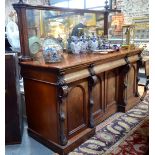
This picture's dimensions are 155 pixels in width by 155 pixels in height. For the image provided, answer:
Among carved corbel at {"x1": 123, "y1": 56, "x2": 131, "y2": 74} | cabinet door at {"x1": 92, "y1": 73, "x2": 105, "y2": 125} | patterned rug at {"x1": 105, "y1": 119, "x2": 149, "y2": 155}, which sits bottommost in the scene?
patterned rug at {"x1": 105, "y1": 119, "x2": 149, "y2": 155}

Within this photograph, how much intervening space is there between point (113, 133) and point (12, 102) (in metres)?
1.26

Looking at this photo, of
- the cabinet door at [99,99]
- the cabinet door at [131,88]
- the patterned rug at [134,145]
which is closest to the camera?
the patterned rug at [134,145]

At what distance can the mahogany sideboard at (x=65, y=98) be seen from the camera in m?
1.85

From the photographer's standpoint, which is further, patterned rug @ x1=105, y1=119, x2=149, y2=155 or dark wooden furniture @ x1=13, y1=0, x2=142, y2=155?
patterned rug @ x1=105, y1=119, x2=149, y2=155

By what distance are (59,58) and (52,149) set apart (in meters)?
0.97

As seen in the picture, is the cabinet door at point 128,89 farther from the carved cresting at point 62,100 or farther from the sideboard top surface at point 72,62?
the carved cresting at point 62,100

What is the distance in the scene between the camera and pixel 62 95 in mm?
1804

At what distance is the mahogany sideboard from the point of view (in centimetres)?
185

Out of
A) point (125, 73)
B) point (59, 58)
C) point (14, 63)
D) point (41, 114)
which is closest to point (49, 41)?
point (59, 58)

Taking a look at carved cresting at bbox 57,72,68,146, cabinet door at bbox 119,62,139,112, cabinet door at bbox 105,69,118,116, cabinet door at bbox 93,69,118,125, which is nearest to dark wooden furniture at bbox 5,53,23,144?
carved cresting at bbox 57,72,68,146

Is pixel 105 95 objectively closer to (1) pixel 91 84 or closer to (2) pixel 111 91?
(2) pixel 111 91

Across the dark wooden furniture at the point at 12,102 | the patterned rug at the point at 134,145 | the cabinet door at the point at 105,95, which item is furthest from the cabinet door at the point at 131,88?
the dark wooden furniture at the point at 12,102

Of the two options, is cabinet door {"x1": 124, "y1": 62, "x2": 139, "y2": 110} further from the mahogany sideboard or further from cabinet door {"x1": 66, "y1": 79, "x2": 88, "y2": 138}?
cabinet door {"x1": 66, "y1": 79, "x2": 88, "y2": 138}

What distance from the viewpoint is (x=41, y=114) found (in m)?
2.09
